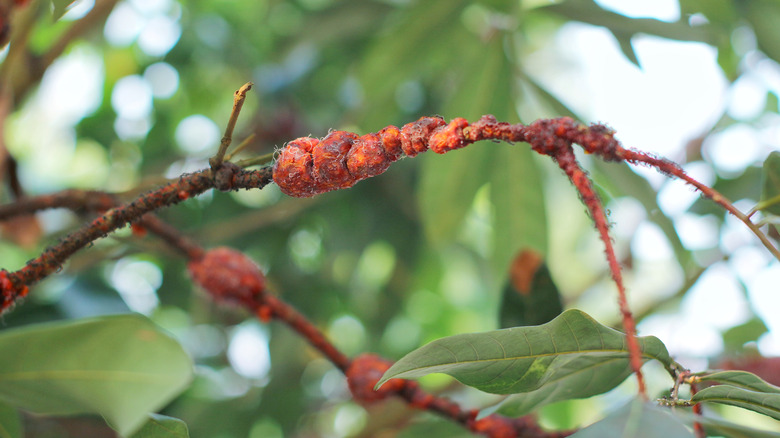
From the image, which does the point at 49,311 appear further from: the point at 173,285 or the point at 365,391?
the point at 365,391

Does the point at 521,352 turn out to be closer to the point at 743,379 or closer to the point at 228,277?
the point at 743,379

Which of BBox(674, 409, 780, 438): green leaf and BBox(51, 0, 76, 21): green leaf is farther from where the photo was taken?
BBox(51, 0, 76, 21): green leaf

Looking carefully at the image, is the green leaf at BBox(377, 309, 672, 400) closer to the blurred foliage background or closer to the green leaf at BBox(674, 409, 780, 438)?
the green leaf at BBox(674, 409, 780, 438)

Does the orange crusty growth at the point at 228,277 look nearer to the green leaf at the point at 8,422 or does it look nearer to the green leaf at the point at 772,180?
the green leaf at the point at 8,422

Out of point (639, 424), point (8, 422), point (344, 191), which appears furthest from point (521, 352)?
point (344, 191)

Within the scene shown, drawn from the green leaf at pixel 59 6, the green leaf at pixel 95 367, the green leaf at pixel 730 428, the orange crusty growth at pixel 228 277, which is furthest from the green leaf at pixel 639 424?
the green leaf at pixel 59 6

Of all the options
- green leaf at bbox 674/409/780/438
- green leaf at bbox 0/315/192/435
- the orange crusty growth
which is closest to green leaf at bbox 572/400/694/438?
green leaf at bbox 674/409/780/438

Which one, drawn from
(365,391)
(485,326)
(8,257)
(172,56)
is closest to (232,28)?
(172,56)
